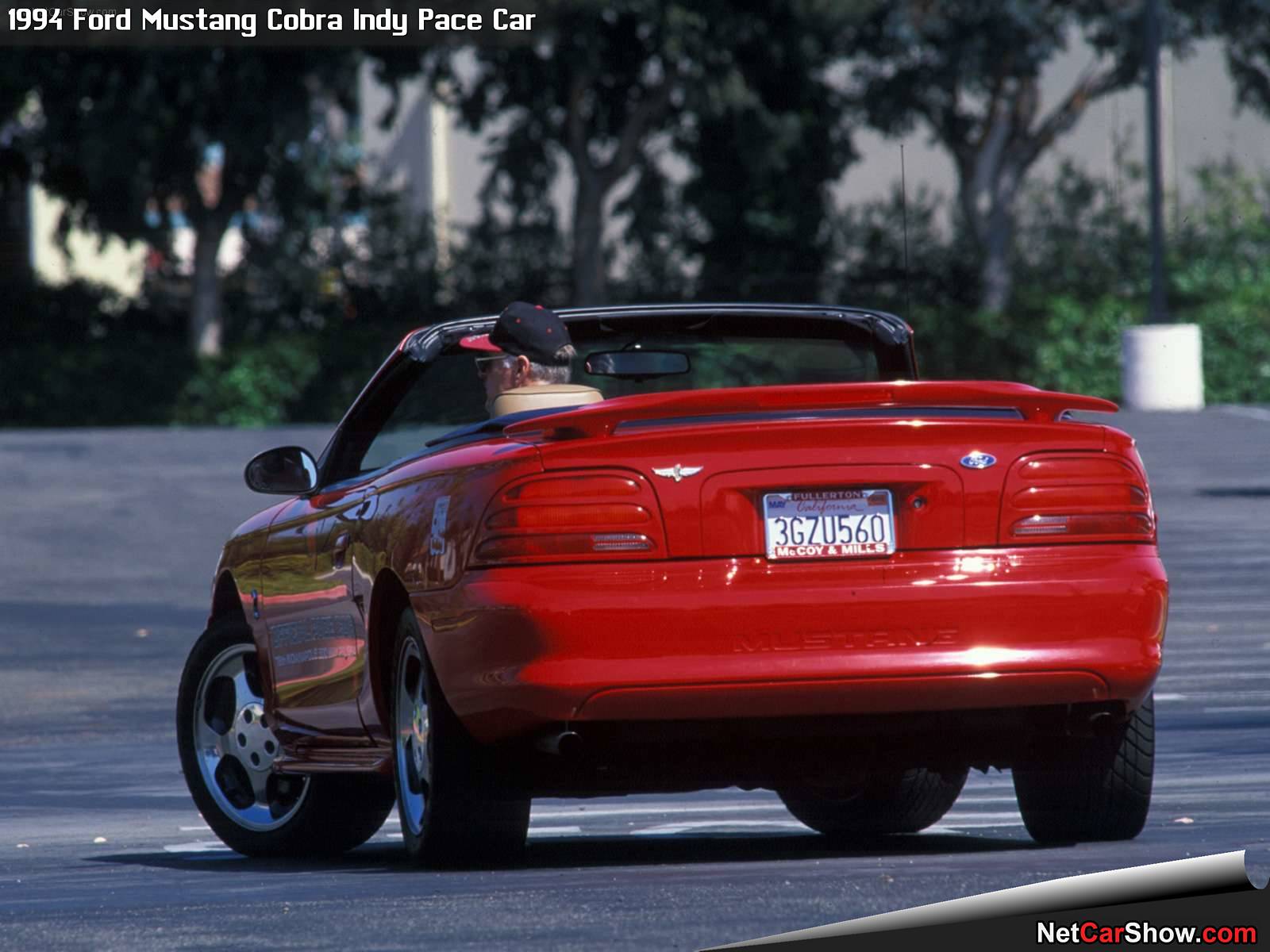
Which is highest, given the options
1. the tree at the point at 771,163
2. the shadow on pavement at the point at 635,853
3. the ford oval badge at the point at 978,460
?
the tree at the point at 771,163

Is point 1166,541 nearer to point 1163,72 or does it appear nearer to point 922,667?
point 922,667

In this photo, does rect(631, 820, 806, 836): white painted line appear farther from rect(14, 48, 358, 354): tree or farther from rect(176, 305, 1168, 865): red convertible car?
rect(14, 48, 358, 354): tree

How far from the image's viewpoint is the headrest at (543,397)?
7703 millimetres

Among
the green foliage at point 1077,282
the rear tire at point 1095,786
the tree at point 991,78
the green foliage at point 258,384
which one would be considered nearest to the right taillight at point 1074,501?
the rear tire at point 1095,786

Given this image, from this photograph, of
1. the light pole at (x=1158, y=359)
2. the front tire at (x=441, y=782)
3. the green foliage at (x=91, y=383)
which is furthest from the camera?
the green foliage at (x=91, y=383)

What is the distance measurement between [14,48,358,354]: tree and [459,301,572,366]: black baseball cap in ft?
125

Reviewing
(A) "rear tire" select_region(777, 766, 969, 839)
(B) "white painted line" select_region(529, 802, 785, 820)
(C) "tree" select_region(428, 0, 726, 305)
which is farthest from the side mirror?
(C) "tree" select_region(428, 0, 726, 305)

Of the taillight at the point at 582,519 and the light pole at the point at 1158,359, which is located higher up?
the taillight at the point at 582,519

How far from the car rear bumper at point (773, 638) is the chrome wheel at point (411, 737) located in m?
0.44

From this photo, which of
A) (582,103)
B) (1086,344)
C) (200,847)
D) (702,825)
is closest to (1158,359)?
(1086,344)

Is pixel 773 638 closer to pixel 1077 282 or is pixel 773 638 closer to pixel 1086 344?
pixel 1086 344

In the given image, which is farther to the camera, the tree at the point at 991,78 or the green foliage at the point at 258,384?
the green foliage at the point at 258,384

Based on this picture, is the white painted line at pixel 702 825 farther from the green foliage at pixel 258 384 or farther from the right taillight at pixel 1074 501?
the green foliage at pixel 258 384

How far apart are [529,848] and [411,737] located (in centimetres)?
100
